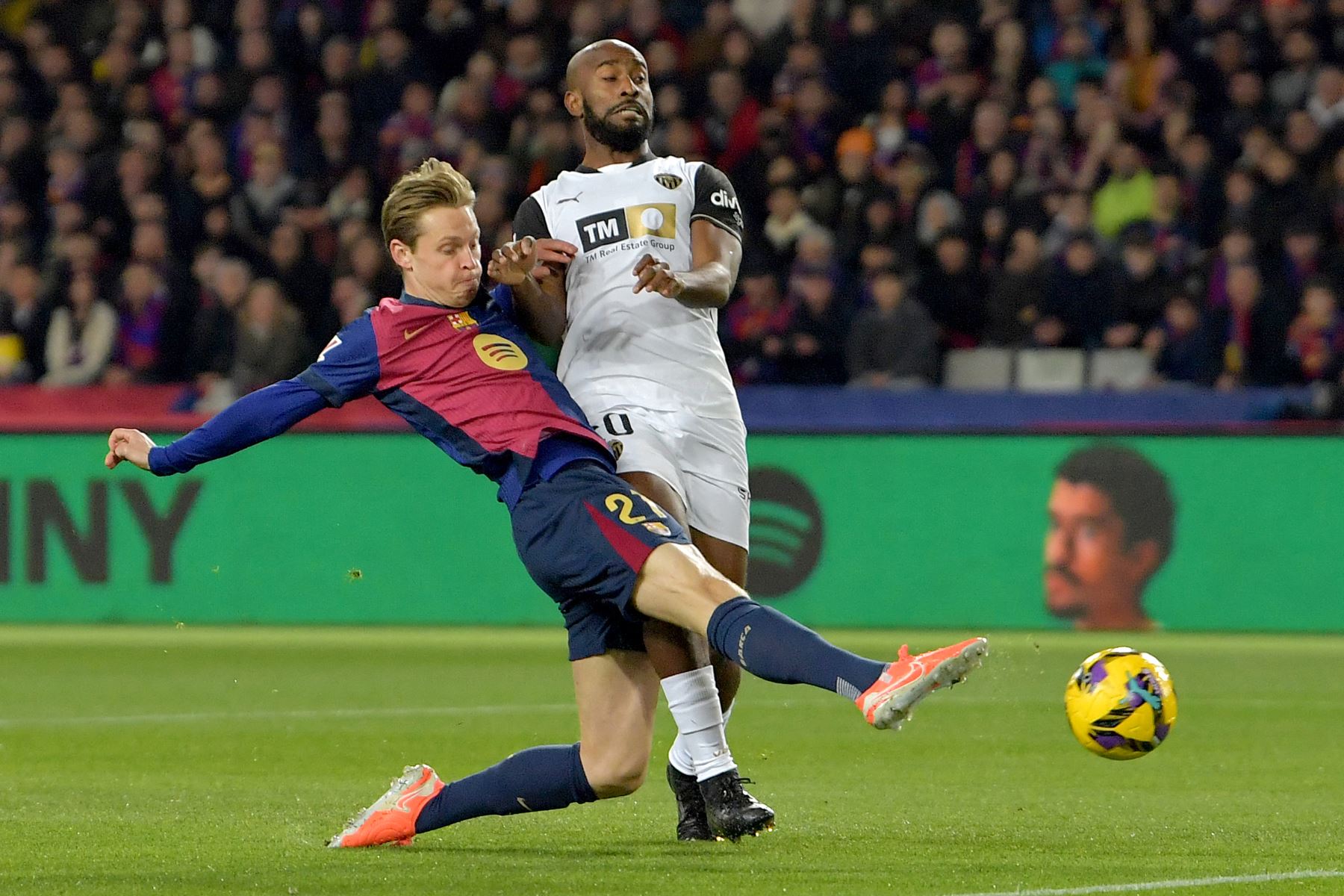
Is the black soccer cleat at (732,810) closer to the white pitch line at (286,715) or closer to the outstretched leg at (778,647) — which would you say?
the outstretched leg at (778,647)

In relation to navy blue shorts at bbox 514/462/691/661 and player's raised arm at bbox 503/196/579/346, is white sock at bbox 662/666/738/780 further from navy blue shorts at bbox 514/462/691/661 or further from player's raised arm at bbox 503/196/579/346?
player's raised arm at bbox 503/196/579/346

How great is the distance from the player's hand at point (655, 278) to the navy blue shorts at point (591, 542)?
0.46m

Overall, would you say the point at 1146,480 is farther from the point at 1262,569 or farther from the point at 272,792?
the point at 272,792

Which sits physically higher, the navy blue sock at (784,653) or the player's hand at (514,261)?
the player's hand at (514,261)

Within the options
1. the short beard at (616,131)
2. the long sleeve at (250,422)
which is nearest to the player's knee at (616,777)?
the long sleeve at (250,422)

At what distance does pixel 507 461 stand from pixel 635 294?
77 centimetres

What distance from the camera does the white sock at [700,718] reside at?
224 inches

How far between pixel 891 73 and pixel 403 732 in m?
8.81

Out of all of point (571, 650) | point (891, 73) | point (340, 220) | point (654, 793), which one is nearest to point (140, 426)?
point (340, 220)

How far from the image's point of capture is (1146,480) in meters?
13.4

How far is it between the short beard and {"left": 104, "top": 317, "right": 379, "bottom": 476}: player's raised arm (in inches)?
39.7

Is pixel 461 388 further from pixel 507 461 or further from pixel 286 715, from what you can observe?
pixel 286 715

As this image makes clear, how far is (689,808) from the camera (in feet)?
19.5

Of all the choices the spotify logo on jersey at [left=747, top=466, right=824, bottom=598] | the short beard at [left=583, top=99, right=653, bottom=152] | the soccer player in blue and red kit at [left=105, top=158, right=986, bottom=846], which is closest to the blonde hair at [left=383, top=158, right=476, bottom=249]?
the soccer player in blue and red kit at [left=105, top=158, right=986, bottom=846]
